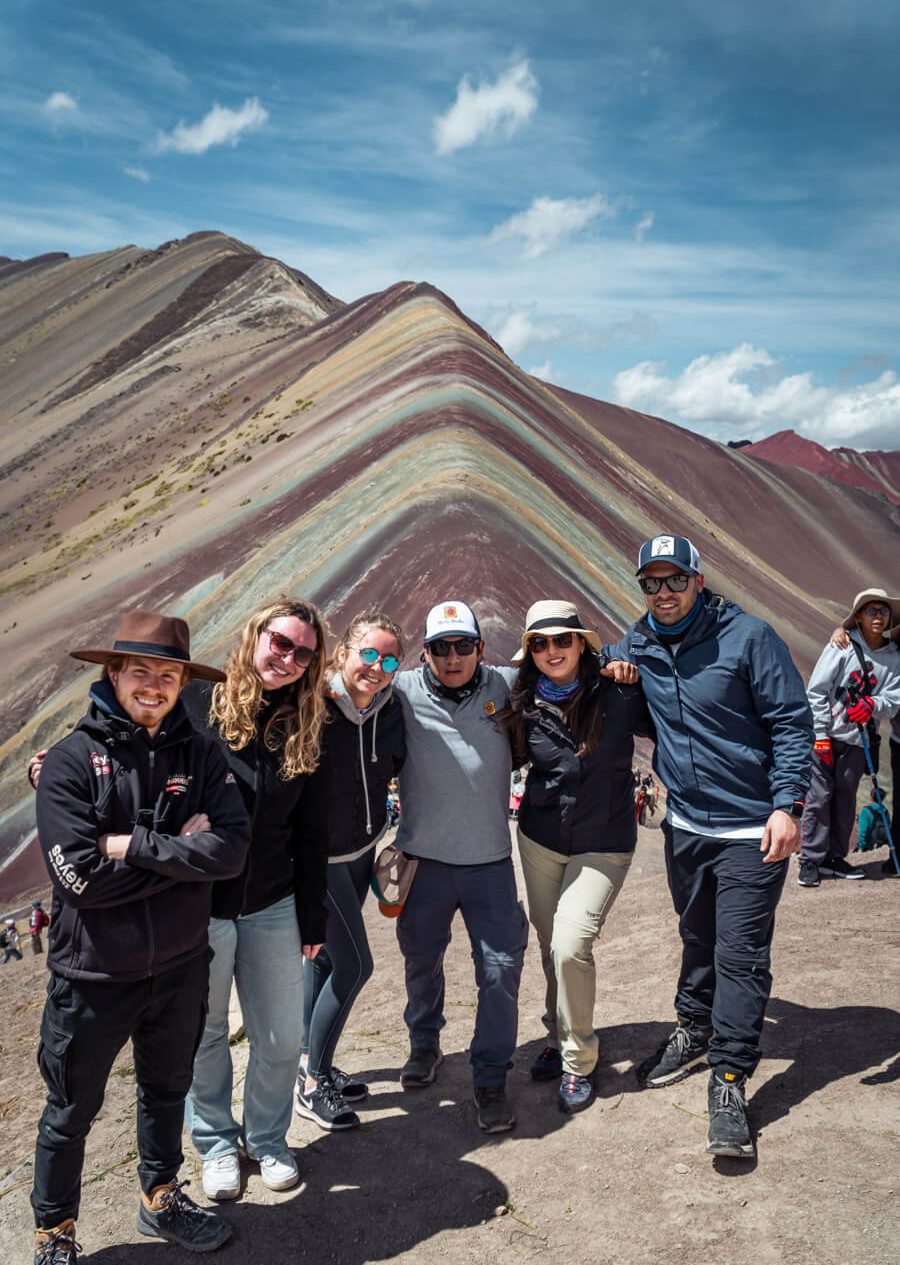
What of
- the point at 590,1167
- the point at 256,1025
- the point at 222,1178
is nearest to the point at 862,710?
the point at 590,1167

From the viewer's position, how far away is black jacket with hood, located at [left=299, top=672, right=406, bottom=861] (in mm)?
3781

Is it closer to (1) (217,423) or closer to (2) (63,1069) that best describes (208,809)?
(2) (63,1069)

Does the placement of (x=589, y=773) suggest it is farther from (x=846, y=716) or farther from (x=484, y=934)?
(x=846, y=716)

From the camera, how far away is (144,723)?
9.94ft

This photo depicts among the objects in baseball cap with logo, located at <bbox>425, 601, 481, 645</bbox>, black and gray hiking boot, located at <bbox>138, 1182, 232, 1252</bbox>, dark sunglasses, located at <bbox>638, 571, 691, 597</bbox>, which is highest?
dark sunglasses, located at <bbox>638, 571, 691, 597</bbox>

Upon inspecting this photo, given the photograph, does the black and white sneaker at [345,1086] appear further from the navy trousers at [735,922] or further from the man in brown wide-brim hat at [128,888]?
the navy trousers at [735,922]

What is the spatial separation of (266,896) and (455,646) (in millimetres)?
1113

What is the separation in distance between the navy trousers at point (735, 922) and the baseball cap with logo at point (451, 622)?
1.09m

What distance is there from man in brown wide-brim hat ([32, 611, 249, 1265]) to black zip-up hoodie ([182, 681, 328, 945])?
200mm

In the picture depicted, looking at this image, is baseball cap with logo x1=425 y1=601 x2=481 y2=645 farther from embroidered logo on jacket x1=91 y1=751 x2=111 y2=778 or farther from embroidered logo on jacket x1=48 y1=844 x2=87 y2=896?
embroidered logo on jacket x1=48 y1=844 x2=87 y2=896

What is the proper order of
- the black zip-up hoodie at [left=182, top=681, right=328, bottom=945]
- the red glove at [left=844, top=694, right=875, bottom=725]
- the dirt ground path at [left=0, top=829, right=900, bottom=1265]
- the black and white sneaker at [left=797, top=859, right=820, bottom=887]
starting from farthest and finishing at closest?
1. the black and white sneaker at [left=797, top=859, right=820, bottom=887]
2. the red glove at [left=844, top=694, right=875, bottom=725]
3. the black zip-up hoodie at [left=182, top=681, right=328, bottom=945]
4. the dirt ground path at [left=0, top=829, right=900, bottom=1265]

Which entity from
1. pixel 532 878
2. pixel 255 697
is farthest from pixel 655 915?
pixel 255 697

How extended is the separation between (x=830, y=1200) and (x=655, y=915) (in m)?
3.09

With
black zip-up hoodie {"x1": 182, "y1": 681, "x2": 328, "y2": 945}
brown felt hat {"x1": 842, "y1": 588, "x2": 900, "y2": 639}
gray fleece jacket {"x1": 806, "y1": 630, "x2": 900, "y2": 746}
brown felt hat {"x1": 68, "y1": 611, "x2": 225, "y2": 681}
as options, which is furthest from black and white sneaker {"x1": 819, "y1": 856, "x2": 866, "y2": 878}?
brown felt hat {"x1": 68, "y1": 611, "x2": 225, "y2": 681}
